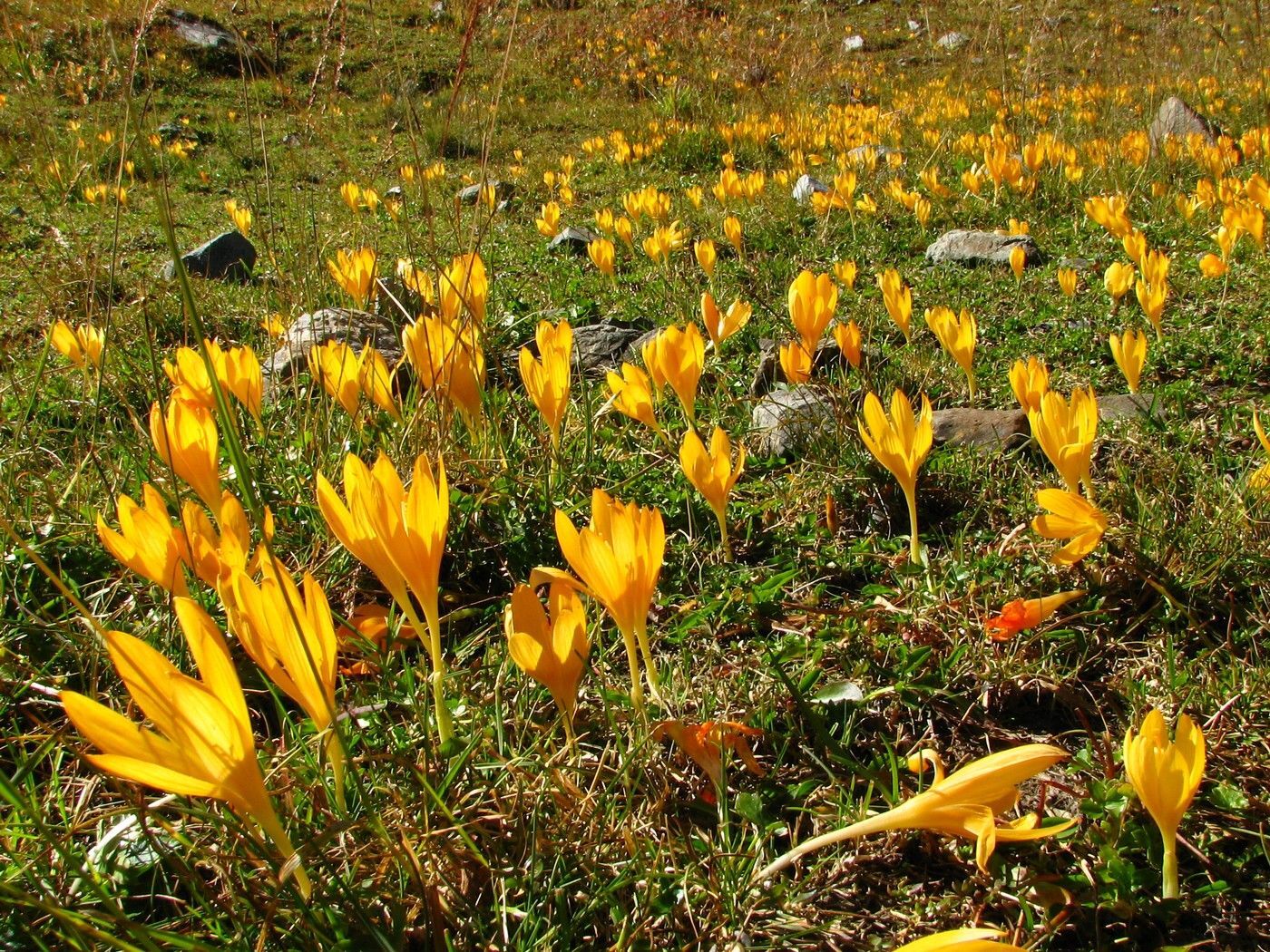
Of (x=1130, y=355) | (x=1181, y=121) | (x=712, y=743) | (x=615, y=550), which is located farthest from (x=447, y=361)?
(x=1181, y=121)

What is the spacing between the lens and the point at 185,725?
0.80 metres

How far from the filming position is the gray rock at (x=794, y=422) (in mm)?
2262

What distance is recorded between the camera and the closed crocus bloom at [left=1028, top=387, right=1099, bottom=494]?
1.57 meters

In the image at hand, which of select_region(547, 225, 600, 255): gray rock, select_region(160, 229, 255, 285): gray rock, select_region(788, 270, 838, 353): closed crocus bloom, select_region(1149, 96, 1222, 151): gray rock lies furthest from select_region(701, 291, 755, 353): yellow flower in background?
select_region(1149, 96, 1222, 151): gray rock

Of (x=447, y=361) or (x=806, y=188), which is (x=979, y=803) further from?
(x=806, y=188)

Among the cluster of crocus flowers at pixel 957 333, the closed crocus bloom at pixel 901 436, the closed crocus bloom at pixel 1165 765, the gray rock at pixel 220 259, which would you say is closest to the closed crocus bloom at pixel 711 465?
the closed crocus bloom at pixel 901 436

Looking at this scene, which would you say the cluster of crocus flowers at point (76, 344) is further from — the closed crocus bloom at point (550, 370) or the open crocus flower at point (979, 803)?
the open crocus flower at point (979, 803)

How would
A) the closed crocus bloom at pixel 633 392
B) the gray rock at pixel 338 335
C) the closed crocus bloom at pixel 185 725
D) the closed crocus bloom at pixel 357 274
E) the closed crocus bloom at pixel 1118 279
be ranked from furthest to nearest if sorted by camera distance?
the closed crocus bloom at pixel 1118 279 → the gray rock at pixel 338 335 → the closed crocus bloom at pixel 357 274 → the closed crocus bloom at pixel 633 392 → the closed crocus bloom at pixel 185 725

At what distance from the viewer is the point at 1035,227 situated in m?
4.78

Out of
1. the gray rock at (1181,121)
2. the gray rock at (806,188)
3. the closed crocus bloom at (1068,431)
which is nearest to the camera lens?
the closed crocus bloom at (1068,431)

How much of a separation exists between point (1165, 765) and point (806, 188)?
5340 mm

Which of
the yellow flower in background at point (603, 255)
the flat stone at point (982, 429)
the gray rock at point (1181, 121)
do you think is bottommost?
the gray rock at point (1181, 121)

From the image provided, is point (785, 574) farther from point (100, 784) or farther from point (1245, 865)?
point (100, 784)

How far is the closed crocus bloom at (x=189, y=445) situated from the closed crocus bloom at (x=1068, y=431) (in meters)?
1.46
